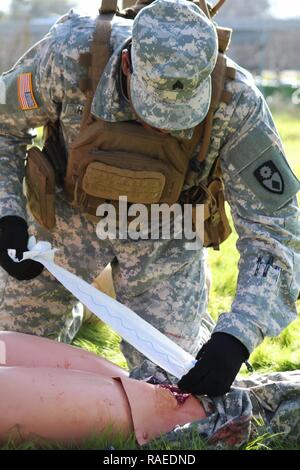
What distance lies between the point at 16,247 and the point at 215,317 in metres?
1.57

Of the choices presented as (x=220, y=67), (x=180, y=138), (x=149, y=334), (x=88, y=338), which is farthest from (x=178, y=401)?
(x=88, y=338)

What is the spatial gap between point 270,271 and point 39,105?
118cm

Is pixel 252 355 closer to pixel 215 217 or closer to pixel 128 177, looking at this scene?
pixel 215 217

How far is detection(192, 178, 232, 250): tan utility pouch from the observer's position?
12.3ft

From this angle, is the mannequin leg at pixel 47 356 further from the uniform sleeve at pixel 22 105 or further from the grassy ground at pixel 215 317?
the uniform sleeve at pixel 22 105

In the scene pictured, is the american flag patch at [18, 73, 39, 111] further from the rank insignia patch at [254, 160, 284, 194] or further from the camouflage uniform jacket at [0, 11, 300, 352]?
the rank insignia patch at [254, 160, 284, 194]

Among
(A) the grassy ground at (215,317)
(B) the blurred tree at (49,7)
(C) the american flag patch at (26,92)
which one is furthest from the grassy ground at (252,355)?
(B) the blurred tree at (49,7)

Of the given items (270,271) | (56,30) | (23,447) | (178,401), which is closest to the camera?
(23,447)

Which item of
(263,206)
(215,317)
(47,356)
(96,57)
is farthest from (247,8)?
(47,356)

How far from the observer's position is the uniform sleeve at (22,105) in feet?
11.8

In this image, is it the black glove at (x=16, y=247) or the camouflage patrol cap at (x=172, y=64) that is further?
the black glove at (x=16, y=247)

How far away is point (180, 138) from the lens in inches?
134
